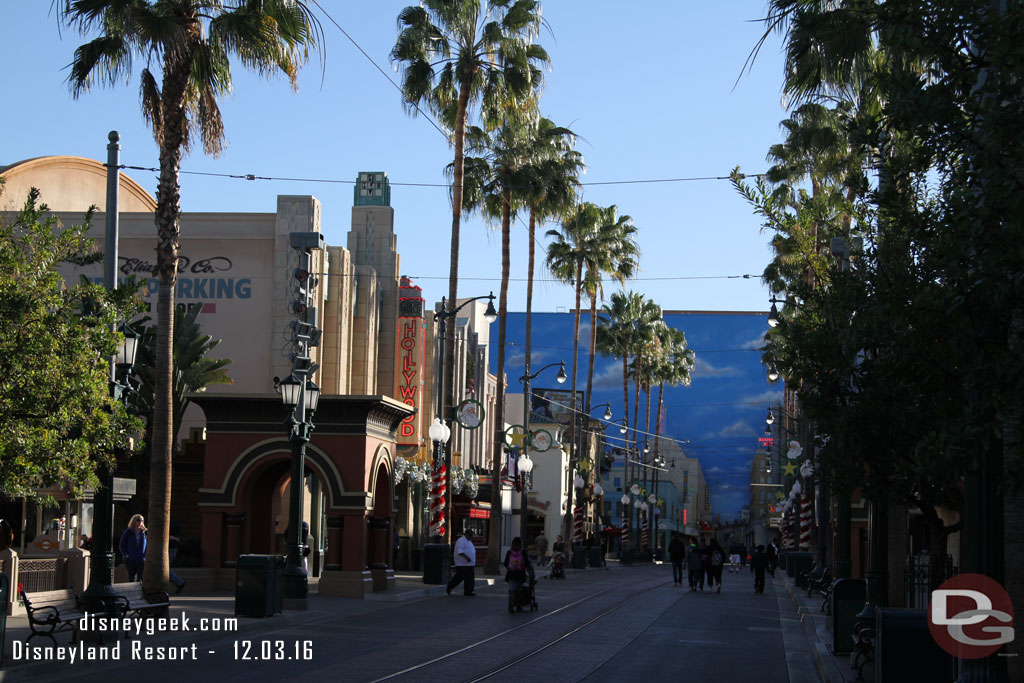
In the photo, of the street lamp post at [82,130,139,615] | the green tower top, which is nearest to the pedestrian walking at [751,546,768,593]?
the green tower top

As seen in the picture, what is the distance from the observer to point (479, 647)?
1838 cm

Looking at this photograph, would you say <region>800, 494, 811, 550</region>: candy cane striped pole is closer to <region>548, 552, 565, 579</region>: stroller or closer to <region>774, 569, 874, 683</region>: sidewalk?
<region>548, 552, 565, 579</region>: stroller

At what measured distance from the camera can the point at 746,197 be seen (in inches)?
580

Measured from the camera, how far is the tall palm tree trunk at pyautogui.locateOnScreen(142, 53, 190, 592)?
2203 centimetres

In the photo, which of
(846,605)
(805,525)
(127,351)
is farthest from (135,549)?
(805,525)

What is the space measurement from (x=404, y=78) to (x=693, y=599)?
18.2 metres

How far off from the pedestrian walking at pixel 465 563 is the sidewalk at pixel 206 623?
814 mm

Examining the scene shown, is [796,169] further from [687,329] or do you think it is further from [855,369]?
[687,329]

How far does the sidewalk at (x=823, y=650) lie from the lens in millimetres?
15180

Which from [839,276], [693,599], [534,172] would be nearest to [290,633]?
[839,276]

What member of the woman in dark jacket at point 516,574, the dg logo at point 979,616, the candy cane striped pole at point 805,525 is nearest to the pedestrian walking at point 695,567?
the candy cane striped pole at point 805,525

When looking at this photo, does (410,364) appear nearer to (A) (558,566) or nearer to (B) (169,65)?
(A) (558,566)

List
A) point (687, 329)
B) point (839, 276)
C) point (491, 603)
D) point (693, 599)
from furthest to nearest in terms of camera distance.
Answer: point (687, 329) → point (693, 599) → point (491, 603) → point (839, 276)

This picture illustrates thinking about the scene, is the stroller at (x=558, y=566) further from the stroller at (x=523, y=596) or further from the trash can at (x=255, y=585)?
the trash can at (x=255, y=585)
